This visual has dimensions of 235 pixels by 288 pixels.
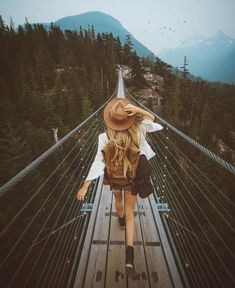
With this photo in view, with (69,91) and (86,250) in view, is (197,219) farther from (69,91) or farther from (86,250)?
(69,91)

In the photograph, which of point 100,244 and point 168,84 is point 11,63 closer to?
point 168,84

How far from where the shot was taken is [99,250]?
1.83 metres

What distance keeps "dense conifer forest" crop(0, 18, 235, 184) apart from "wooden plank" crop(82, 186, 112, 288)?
50.6ft

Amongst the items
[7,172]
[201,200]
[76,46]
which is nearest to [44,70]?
[76,46]

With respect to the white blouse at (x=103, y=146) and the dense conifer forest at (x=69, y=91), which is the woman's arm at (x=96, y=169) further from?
the dense conifer forest at (x=69, y=91)

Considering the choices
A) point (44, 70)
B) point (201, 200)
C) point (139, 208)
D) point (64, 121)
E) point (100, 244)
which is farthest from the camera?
point (44, 70)

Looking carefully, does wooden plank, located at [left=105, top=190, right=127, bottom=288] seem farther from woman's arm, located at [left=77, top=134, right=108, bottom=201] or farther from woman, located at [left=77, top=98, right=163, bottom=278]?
woman's arm, located at [left=77, top=134, right=108, bottom=201]

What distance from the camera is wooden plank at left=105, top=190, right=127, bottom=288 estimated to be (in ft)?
5.15

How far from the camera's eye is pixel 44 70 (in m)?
33.1

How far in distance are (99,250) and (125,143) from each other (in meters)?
0.97

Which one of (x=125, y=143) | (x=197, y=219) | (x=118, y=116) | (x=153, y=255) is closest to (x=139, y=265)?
(x=153, y=255)

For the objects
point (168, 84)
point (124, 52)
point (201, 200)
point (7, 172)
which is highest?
point (124, 52)

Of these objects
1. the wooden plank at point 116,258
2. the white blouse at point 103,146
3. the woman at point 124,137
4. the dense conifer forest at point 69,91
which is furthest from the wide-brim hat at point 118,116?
the dense conifer forest at point 69,91

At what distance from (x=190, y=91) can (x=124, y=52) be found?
49.6 feet
